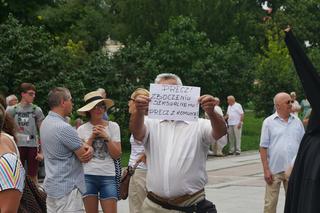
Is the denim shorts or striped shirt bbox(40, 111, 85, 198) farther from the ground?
striped shirt bbox(40, 111, 85, 198)

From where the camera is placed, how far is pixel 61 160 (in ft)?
22.8

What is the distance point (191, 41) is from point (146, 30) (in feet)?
40.0

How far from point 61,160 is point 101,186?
1100mm

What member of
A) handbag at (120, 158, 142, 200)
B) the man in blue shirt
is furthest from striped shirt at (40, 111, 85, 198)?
handbag at (120, 158, 142, 200)

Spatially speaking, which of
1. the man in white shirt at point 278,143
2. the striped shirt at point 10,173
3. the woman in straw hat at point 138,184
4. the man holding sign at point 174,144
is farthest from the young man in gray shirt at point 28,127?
the striped shirt at point 10,173

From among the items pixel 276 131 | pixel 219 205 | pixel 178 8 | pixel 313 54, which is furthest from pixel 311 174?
pixel 313 54

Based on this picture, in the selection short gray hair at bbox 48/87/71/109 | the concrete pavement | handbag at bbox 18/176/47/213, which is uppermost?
short gray hair at bbox 48/87/71/109

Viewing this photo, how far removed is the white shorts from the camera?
22.6 ft

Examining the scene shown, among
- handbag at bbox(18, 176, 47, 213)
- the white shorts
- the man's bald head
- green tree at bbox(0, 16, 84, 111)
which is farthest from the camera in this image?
green tree at bbox(0, 16, 84, 111)

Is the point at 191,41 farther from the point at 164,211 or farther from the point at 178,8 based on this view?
the point at 164,211

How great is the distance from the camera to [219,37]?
1478 inches

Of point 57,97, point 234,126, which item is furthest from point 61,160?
point 234,126

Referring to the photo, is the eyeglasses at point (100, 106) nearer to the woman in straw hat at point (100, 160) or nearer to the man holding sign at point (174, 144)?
the woman in straw hat at point (100, 160)

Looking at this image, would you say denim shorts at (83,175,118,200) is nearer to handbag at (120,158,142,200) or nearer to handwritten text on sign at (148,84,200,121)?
handbag at (120,158,142,200)
